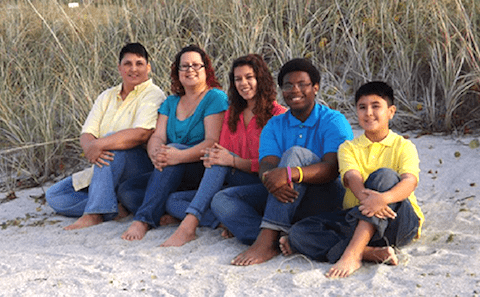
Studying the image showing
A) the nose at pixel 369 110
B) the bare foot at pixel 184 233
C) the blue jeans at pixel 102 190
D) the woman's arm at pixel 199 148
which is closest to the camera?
the nose at pixel 369 110

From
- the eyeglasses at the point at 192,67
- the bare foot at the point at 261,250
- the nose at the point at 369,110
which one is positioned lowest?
the bare foot at the point at 261,250

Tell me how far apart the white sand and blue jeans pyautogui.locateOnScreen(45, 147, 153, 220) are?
0.48ft

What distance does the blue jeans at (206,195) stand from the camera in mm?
3789

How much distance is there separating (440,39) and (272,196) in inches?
102

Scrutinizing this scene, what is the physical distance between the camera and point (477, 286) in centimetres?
277

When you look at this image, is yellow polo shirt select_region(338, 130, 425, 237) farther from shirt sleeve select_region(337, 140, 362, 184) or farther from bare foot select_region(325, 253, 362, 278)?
bare foot select_region(325, 253, 362, 278)

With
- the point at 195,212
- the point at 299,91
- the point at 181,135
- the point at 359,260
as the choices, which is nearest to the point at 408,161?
the point at 359,260

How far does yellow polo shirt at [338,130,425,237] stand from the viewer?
3.20 m

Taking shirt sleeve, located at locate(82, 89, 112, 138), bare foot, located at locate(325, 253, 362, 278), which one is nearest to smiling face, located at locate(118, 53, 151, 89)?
shirt sleeve, located at locate(82, 89, 112, 138)

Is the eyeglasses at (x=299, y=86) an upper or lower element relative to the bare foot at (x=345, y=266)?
upper

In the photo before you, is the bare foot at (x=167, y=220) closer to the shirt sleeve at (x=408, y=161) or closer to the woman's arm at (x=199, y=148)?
the woman's arm at (x=199, y=148)

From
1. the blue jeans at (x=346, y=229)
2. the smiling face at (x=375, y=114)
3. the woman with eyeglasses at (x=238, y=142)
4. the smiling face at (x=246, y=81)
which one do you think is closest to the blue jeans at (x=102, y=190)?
the woman with eyeglasses at (x=238, y=142)

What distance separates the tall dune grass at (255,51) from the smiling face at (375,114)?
172cm

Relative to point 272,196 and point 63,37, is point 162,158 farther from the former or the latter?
point 63,37
